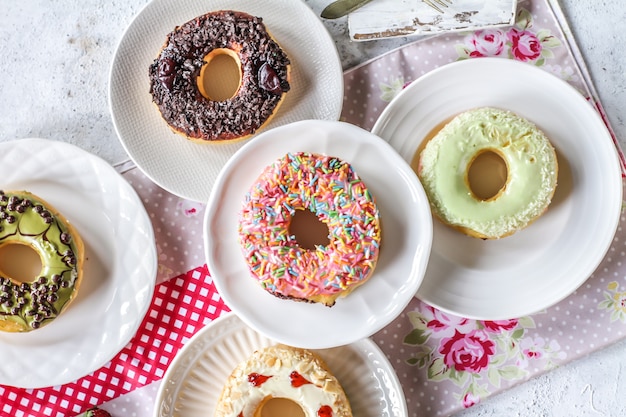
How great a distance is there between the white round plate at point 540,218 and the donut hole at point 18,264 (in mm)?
1057

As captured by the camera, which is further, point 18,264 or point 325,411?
point 18,264

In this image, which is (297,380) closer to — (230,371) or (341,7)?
(230,371)

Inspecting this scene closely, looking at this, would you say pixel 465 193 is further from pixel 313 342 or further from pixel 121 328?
pixel 121 328

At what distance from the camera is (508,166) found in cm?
195

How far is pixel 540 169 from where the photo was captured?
190cm

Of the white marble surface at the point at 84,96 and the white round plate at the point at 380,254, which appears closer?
the white round plate at the point at 380,254

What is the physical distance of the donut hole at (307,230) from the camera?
200cm

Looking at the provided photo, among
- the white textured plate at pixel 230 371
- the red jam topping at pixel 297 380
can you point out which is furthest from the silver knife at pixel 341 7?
the red jam topping at pixel 297 380

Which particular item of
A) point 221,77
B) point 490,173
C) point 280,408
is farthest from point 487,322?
point 221,77

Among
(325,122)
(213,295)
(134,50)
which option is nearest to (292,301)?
(213,295)

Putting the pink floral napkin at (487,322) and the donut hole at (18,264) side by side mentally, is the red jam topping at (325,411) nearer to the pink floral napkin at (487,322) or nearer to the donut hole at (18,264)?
the pink floral napkin at (487,322)

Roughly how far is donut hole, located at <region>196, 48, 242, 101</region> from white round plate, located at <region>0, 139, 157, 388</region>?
1.19 ft

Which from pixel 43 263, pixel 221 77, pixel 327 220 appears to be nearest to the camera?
→ pixel 327 220

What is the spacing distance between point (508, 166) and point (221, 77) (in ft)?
2.79
